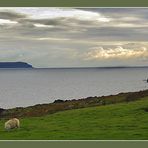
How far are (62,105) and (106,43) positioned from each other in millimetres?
2078

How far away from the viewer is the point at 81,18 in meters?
70.0

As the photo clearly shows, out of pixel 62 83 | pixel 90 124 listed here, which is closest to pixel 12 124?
pixel 62 83

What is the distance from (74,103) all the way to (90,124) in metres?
0.80

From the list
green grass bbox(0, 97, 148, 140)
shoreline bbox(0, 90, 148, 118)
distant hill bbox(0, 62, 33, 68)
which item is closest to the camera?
green grass bbox(0, 97, 148, 140)

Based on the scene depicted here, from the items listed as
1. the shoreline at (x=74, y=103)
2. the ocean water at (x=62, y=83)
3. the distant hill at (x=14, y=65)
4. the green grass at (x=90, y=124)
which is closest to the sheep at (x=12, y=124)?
the green grass at (x=90, y=124)

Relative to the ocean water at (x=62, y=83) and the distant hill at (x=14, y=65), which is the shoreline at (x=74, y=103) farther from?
the distant hill at (x=14, y=65)

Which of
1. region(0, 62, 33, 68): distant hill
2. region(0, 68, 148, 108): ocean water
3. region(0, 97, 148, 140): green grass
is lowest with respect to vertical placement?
region(0, 97, 148, 140): green grass

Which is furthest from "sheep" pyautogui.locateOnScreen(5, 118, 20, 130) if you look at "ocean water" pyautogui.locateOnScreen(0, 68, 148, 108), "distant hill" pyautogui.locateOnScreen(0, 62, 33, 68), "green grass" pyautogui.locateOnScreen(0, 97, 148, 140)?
"distant hill" pyautogui.locateOnScreen(0, 62, 33, 68)

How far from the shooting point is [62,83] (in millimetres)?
70125

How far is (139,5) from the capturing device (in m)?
69.8

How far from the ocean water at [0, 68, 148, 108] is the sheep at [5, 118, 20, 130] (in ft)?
1.34

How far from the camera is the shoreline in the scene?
231ft

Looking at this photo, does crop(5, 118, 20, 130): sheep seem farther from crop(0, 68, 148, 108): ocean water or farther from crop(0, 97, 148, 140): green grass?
crop(0, 68, 148, 108): ocean water

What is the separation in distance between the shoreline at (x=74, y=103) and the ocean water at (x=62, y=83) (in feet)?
0.38
